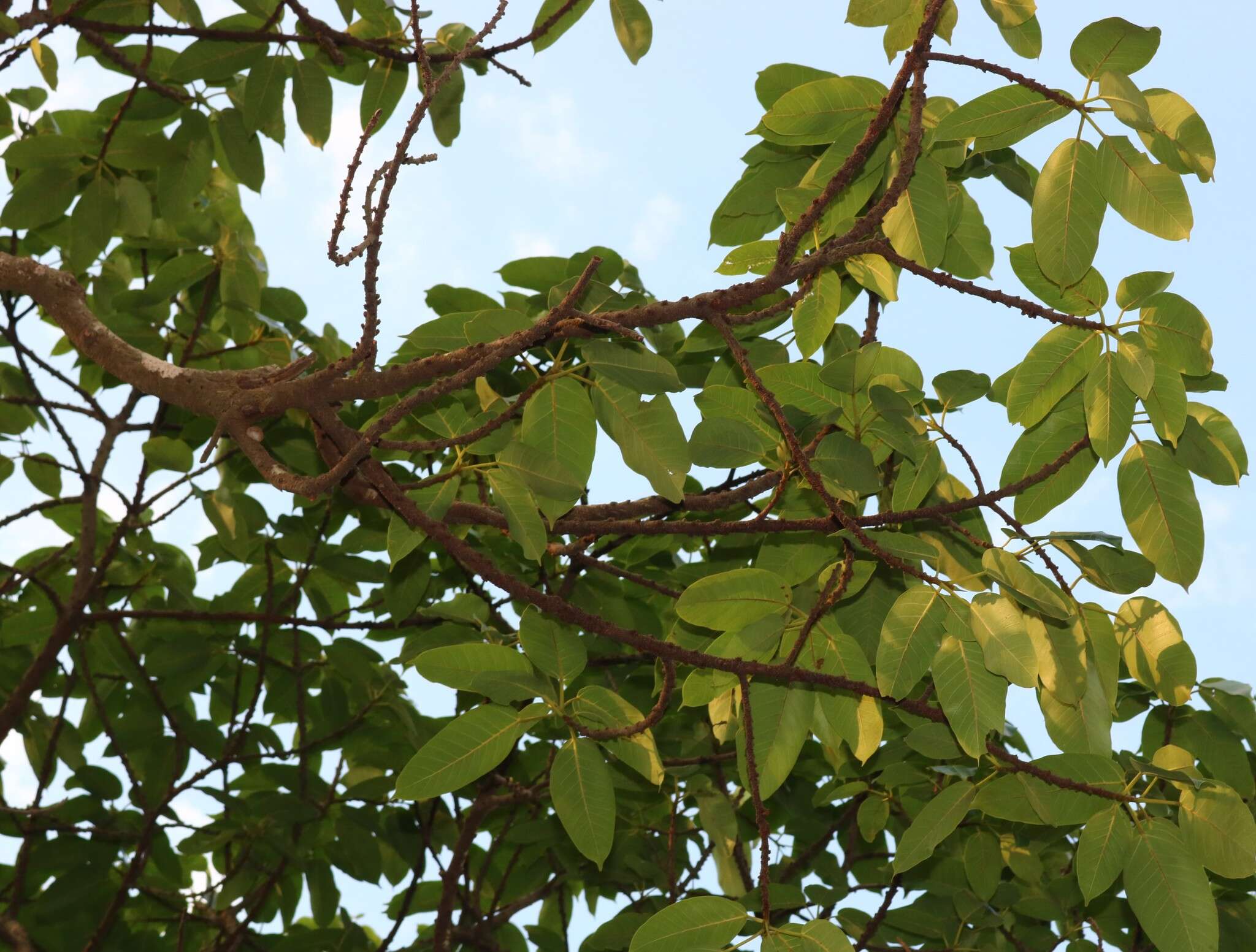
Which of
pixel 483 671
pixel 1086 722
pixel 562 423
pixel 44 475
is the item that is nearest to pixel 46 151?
pixel 44 475

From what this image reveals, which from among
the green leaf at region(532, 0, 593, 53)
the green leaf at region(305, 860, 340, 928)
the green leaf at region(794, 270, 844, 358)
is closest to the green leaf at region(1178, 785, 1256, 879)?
the green leaf at region(794, 270, 844, 358)

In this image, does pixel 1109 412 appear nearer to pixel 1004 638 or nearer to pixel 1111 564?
pixel 1111 564

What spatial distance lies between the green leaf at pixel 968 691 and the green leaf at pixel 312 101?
1.86 m

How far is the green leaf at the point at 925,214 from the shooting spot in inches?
64.4

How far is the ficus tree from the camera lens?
1495mm

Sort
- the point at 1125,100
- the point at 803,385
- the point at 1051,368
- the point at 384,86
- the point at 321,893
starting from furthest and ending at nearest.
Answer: the point at 321,893, the point at 384,86, the point at 803,385, the point at 1051,368, the point at 1125,100

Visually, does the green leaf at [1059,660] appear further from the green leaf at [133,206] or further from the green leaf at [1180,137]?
the green leaf at [133,206]

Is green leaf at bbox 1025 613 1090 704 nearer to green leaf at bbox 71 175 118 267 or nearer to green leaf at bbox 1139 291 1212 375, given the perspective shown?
green leaf at bbox 1139 291 1212 375

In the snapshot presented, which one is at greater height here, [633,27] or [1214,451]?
[633,27]

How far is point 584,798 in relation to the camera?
162 cm

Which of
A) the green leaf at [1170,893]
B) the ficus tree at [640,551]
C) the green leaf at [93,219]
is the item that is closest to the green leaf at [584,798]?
the ficus tree at [640,551]

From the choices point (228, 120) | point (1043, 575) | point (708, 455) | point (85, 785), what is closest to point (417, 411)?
point (708, 455)

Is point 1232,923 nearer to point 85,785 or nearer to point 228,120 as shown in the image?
point 85,785

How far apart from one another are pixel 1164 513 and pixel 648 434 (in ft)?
2.41
